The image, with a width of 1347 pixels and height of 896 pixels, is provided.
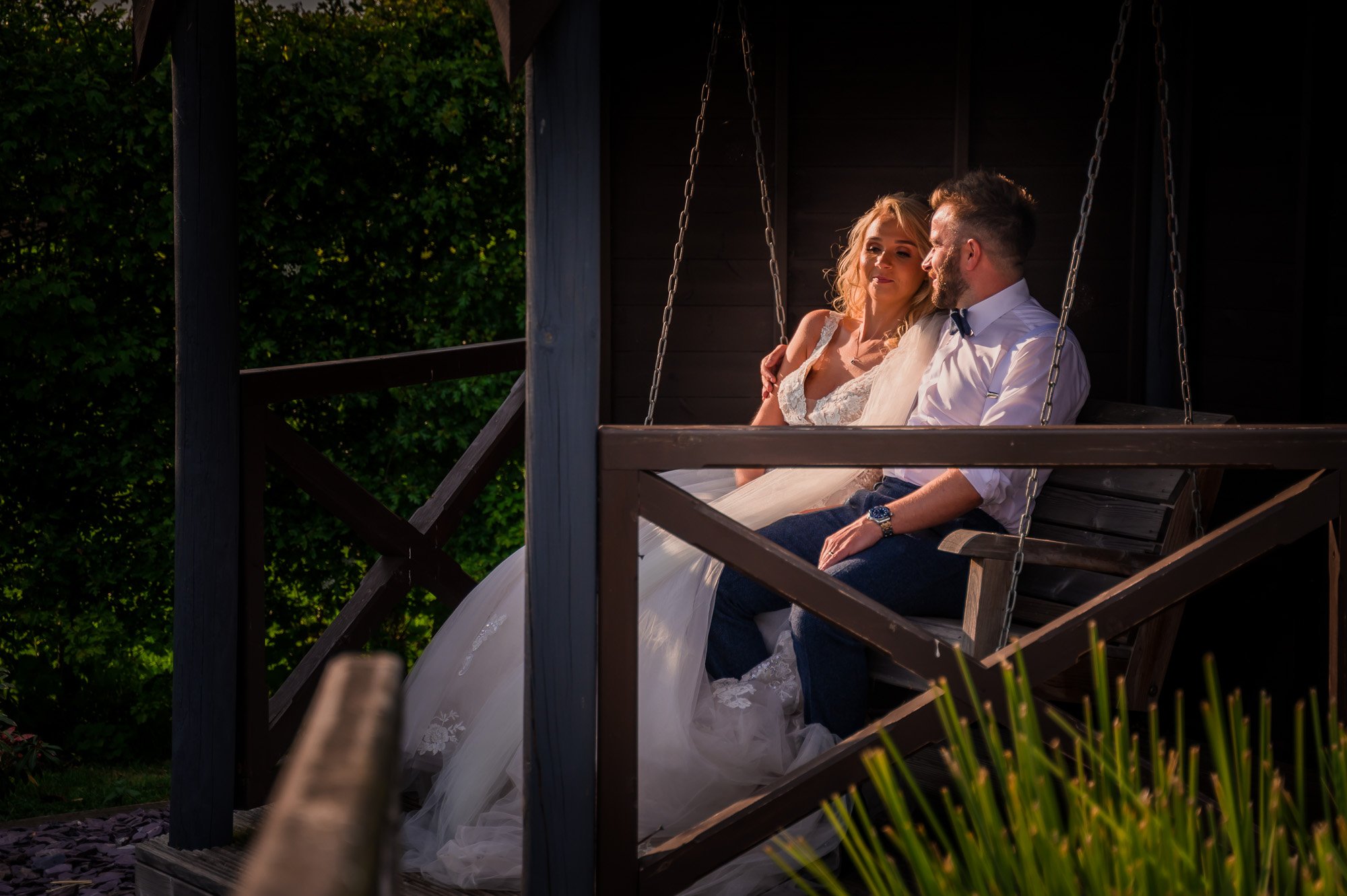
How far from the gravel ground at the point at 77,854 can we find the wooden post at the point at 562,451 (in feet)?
7.03

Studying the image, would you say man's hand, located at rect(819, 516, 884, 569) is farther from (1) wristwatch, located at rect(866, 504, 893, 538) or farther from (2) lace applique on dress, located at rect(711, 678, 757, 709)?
(2) lace applique on dress, located at rect(711, 678, 757, 709)

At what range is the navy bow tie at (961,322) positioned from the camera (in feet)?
10.5

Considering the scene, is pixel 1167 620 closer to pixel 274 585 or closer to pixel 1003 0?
pixel 1003 0

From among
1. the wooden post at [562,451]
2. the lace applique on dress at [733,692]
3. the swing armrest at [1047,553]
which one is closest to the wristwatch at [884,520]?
the swing armrest at [1047,553]

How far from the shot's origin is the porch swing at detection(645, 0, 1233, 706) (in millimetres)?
2645

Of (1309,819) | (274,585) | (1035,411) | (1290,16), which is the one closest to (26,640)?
(274,585)

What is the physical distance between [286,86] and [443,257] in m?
1.09

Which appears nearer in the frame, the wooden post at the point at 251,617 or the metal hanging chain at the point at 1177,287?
the metal hanging chain at the point at 1177,287

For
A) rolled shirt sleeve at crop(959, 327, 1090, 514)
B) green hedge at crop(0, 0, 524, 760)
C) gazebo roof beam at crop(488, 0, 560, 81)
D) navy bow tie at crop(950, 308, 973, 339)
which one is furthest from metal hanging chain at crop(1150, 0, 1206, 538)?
green hedge at crop(0, 0, 524, 760)

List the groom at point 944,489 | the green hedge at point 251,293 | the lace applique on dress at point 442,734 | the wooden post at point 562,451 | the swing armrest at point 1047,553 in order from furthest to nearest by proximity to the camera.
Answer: the green hedge at point 251,293 < the lace applique on dress at point 442,734 < the groom at point 944,489 < the swing armrest at point 1047,553 < the wooden post at point 562,451

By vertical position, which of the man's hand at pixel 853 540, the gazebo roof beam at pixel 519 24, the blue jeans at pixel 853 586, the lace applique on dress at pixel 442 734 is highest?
the gazebo roof beam at pixel 519 24

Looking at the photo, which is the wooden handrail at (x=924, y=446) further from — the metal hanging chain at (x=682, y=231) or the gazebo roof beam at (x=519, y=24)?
the gazebo roof beam at (x=519, y=24)

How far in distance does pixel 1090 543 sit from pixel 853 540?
739 mm

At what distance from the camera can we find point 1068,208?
14.9 ft
